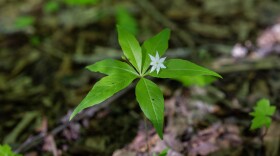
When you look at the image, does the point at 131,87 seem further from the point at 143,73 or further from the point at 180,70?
the point at 180,70

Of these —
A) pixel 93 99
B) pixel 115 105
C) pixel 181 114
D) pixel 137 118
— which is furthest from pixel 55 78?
pixel 93 99

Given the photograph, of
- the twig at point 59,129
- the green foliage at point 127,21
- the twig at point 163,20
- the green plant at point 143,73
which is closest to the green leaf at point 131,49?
the green plant at point 143,73

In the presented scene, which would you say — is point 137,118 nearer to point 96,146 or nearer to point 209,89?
point 96,146

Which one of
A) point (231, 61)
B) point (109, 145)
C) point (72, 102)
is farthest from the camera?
point (231, 61)

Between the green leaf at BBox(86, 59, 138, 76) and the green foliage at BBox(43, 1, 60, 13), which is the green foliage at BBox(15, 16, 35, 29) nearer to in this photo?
the green foliage at BBox(43, 1, 60, 13)

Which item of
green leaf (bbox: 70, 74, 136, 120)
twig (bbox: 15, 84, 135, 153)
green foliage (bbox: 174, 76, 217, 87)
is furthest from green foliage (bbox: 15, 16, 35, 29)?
green leaf (bbox: 70, 74, 136, 120)

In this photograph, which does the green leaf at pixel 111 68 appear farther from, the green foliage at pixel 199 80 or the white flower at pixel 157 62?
the green foliage at pixel 199 80
